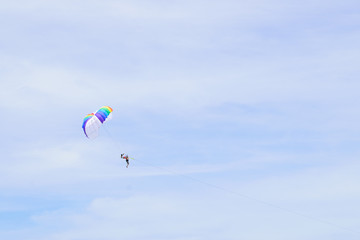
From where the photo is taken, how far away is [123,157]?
14912 centimetres

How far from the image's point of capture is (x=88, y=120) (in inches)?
5940

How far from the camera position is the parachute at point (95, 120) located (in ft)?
491

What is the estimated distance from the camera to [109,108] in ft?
508

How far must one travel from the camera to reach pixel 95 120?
151 metres

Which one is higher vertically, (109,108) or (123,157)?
(109,108)

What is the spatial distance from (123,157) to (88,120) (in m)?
10.4

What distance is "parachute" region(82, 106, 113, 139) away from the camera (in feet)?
491

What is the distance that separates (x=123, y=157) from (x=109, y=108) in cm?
1180
